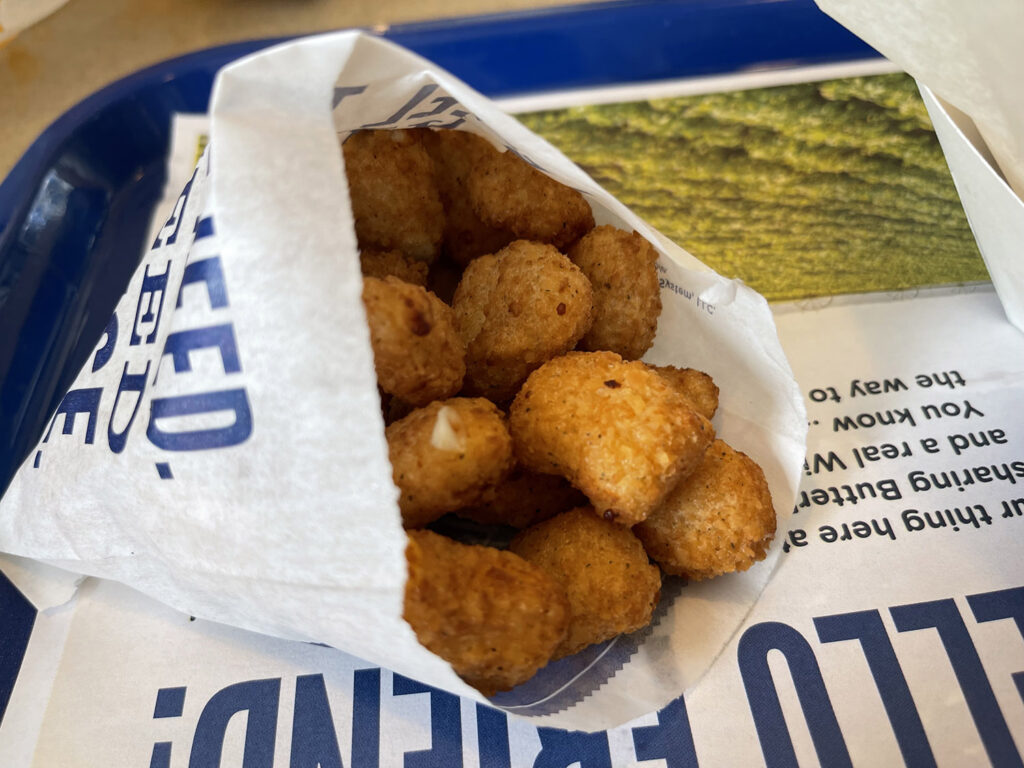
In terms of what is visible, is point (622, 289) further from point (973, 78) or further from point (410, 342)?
point (973, 78)

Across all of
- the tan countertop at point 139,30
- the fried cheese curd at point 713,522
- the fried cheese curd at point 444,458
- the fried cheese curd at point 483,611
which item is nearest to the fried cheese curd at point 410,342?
the fried cheese curd at point 444,458

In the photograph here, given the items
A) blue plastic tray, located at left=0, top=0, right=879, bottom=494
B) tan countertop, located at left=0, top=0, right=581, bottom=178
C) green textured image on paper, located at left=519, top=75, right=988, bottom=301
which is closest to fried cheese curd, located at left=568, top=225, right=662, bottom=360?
green textured image on paper, located at left=519, top=75, right=988, bottom=301

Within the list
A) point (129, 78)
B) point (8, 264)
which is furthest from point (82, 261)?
point (129, 78)

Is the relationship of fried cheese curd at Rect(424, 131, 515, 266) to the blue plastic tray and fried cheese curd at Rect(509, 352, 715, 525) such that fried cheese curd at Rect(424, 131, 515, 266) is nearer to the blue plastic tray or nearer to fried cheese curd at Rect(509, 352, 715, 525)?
fried cheese curd at Rect(509, 352, 715, 525)

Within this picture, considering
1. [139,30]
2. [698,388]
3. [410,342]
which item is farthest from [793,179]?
[139,30]

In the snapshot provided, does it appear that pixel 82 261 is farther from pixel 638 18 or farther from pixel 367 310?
pixel 638 18

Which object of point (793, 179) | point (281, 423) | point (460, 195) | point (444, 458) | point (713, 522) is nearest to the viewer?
point (281, 423)

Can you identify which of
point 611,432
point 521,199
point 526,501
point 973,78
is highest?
point 973,78
